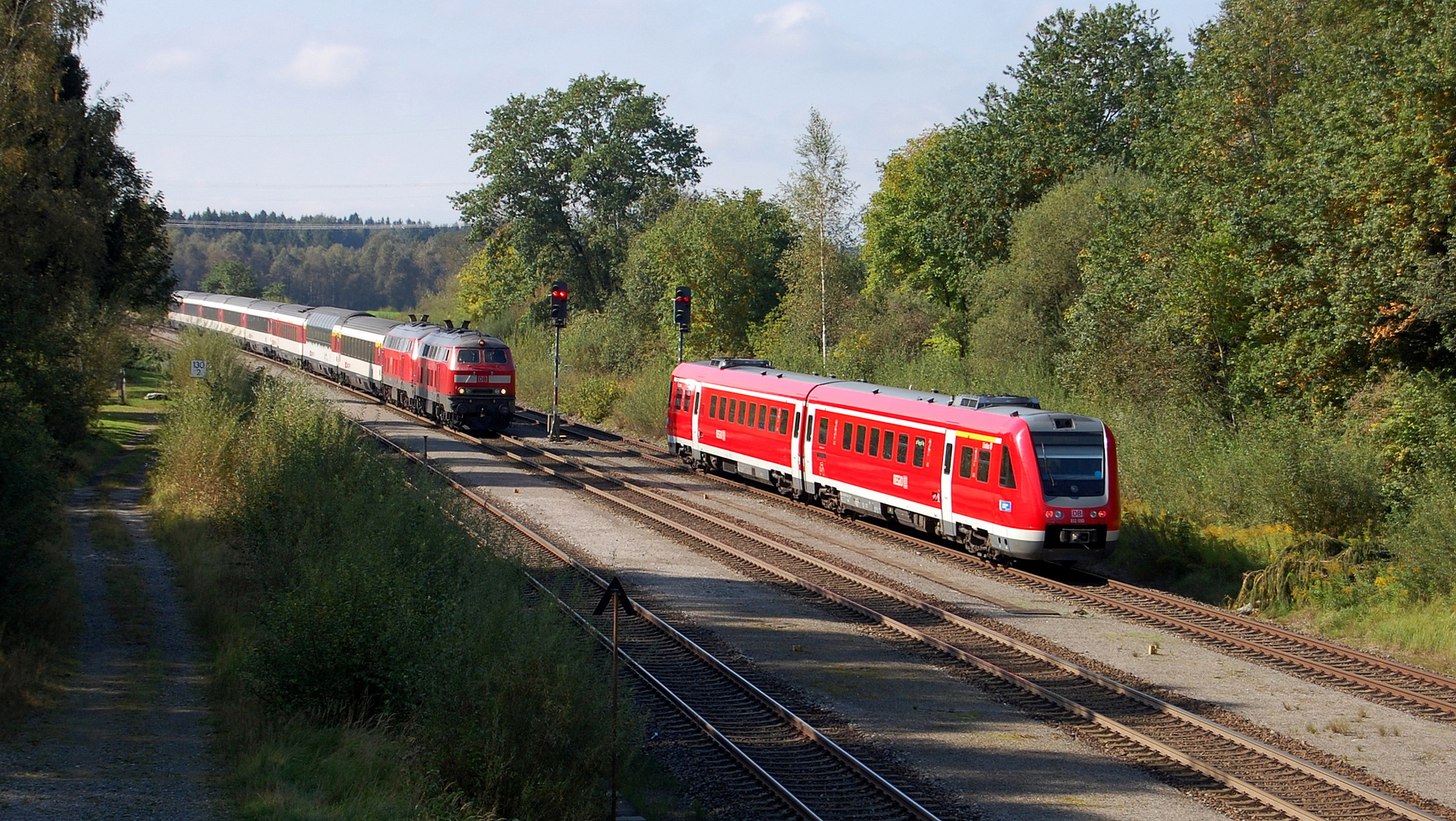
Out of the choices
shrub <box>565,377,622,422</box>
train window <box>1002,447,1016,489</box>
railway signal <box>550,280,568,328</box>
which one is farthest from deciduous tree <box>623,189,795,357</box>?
train window <box>1002,447,1016,489</box>

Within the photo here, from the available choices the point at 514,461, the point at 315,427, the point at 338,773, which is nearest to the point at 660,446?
the point at 514,461

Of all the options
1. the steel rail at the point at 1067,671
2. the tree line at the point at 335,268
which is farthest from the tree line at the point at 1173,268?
the tree line at the point at 335,268

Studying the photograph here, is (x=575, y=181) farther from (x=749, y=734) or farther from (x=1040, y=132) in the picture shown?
(x=749, y=734)

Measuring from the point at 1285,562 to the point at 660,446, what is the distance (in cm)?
2351

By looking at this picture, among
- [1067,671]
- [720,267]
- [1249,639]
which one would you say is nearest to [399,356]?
[720,267]

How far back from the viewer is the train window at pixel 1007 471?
18.9 m

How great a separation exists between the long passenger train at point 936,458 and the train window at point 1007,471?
0.07ft

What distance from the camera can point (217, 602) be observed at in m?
16.8

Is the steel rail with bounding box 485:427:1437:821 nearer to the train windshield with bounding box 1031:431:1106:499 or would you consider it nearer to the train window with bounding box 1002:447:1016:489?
the train window with bounding box 1002:447:1016:489

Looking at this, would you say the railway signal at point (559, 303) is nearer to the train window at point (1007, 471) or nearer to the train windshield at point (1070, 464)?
the train window at point (1007, 471)

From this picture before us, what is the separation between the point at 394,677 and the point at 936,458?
11.5 metres

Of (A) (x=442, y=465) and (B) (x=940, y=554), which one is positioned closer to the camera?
(B) (x=940, y=554)

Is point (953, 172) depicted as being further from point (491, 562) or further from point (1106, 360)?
point (491, 562)

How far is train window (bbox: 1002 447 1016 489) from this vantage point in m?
18.9
